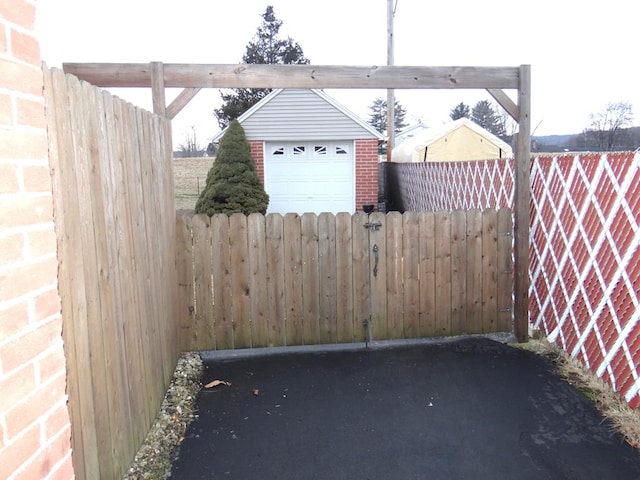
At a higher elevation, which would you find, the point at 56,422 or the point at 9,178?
the point at 9,178

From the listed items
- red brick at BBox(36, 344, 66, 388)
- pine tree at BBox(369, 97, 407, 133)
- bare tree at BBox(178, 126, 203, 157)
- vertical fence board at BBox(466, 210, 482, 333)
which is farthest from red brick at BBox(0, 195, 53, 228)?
pine tree at BBox(369, 97, 407, 133)

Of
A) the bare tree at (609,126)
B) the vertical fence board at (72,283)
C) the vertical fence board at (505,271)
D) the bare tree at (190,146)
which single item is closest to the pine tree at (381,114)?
the bare tree at (190,146)

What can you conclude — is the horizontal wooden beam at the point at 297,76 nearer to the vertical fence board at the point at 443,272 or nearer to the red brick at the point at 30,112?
the vertical fence board at the point at 443,272

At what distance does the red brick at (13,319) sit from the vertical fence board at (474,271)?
424cm

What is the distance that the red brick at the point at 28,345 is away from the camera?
136 centimetres

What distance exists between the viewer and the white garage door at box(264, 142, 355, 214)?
12.7 m

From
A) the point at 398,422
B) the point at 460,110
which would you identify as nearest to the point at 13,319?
the point at 398,422

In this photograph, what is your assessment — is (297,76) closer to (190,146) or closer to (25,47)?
(25,47)

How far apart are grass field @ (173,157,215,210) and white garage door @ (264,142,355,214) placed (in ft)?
31.5

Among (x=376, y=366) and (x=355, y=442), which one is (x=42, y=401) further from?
(x=376, y=366)

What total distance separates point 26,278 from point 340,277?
356 centimetres

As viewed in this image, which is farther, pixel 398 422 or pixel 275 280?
pixel 275 280

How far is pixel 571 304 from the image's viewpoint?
4320 millimetres

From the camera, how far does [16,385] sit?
4.60 feet
